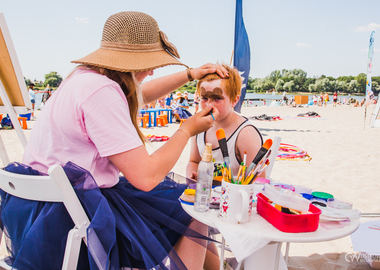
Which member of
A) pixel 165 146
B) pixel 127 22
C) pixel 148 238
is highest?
pixel 127 22

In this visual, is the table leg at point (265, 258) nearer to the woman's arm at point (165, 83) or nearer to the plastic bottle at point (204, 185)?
the plastic bottle at point (204, 185)

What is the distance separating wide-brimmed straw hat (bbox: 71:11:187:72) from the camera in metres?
1.18

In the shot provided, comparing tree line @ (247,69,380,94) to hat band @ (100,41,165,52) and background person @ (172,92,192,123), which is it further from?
hat band @ (100,41,165,52)

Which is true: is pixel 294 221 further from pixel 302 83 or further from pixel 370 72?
pixel 302 83

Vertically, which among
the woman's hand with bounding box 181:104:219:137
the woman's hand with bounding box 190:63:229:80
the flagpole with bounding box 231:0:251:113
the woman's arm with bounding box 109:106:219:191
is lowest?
the woman's arm with bounding box 109:106:219:191

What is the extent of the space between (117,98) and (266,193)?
737 millimetres

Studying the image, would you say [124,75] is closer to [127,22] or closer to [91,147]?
[127,22]

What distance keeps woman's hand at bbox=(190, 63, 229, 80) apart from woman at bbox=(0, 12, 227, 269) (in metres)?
0.42

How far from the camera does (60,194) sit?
96 cm

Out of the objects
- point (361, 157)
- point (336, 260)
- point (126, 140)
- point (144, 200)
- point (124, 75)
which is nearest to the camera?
point (126, 140)

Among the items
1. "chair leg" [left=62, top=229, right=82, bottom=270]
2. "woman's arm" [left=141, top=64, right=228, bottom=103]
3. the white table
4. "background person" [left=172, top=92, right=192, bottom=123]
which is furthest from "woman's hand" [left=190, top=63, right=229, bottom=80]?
"background person" [left=172, top=92, right=192, bottom=123]

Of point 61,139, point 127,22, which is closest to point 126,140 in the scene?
point 61,139

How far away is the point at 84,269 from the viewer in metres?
1.14

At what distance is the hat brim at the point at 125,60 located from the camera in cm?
113
